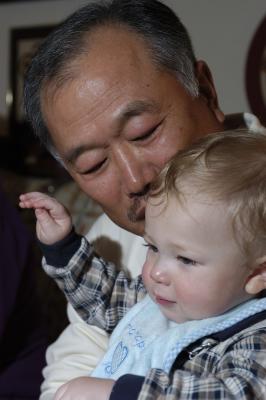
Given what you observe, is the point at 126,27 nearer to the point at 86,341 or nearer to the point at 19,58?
the point at 86,341

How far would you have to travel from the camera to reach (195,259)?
1.00 metres

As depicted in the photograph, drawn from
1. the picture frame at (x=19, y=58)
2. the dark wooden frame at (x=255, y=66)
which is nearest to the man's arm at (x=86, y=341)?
the dark wooden frame at (x=255, y=66)

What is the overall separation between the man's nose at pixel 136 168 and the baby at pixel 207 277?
12cm

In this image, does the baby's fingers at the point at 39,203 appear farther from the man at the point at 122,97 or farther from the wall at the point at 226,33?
the wall at the point at 226,33

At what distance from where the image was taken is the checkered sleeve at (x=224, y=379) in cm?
90

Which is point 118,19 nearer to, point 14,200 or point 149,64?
point 149,64

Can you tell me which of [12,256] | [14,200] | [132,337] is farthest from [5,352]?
[14,200]

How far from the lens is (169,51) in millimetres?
1230

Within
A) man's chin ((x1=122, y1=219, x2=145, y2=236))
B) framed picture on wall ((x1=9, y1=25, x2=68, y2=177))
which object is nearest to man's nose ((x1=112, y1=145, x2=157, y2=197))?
man's chin ((x1=122, y1=219, x2=145, y2=236))

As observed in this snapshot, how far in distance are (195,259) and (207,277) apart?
0.12ft

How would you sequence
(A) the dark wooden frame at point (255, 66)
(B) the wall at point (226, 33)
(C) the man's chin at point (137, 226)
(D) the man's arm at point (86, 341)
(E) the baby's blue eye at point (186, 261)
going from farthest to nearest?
(A) the dark wooden frame at point (255, 66), (B) the wall at point (226, 33), (D) the man's arm at point (86, 341), (C) the man's chin at point (137, 226), (E) the baby's blue eye at point (186, 261)

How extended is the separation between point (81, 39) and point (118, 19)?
3.9 inches

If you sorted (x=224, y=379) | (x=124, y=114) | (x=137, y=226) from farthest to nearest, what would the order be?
(x=137, y=226) < (x=124, y=114) < (x=224, y=379)

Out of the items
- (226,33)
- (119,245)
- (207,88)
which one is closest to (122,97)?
(207,88)
